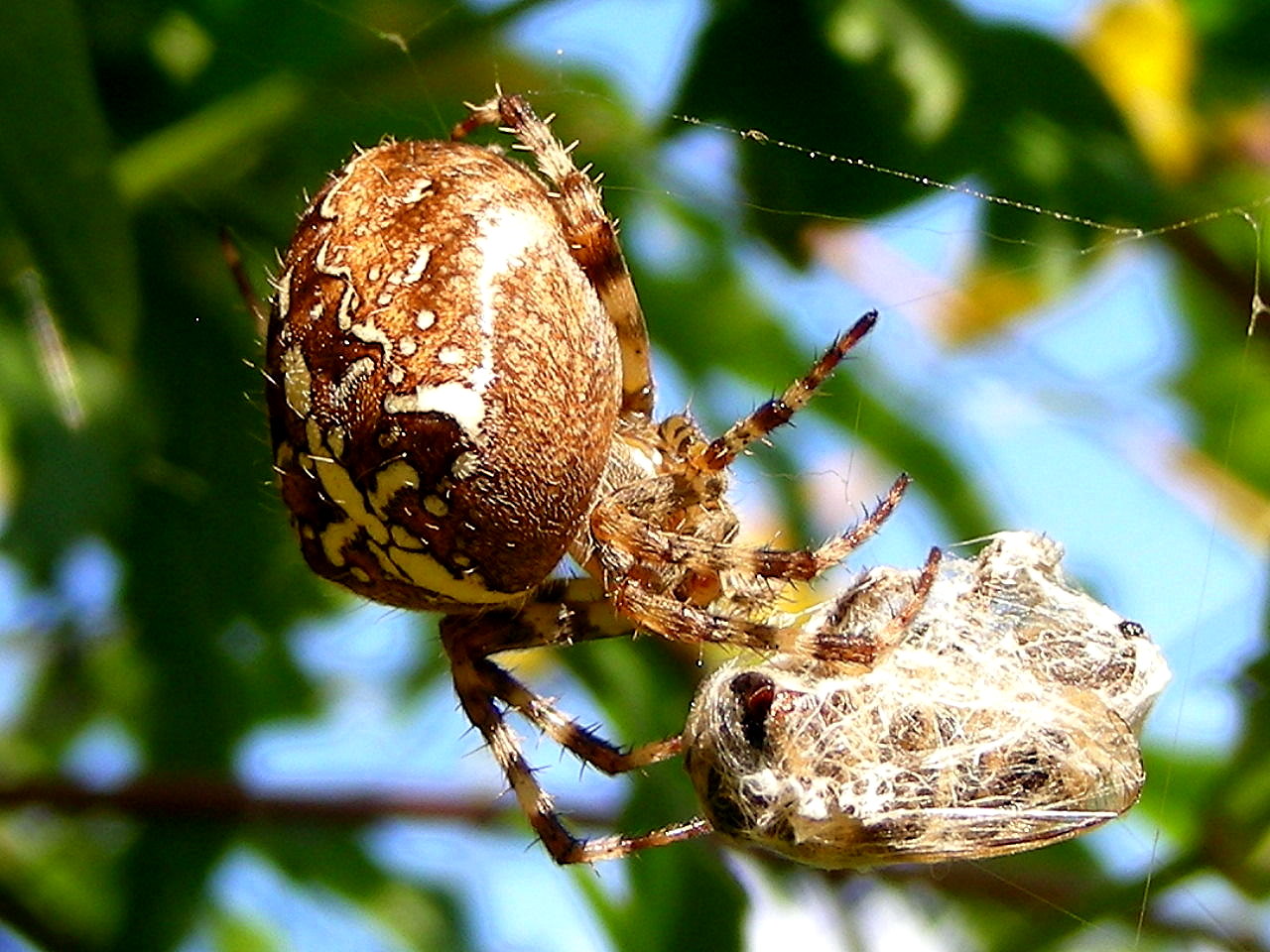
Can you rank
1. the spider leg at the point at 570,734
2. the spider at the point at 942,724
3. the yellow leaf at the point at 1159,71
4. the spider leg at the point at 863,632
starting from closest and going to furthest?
the spider at the point at 942,724
the spider leg at the point at 863,632
the spider leg at the point at 570,734
the yellow leaf at the point at 1159,71

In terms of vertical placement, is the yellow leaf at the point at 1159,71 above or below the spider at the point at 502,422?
above

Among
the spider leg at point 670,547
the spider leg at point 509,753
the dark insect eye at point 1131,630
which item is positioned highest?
the dark insect eye at point 1131,630

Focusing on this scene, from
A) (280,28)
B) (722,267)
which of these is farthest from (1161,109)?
(280,28)

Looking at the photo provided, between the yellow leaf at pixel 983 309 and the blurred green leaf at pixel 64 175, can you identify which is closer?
the blurred green leaf at pixel 64 175

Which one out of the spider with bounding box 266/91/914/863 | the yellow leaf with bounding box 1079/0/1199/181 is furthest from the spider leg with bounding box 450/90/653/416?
the yellow leaf with bounding box 1079/0/1199/181

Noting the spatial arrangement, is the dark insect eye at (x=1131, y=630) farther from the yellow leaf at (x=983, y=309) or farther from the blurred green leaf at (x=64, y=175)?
the yellow leaf at (x=983, y=309)

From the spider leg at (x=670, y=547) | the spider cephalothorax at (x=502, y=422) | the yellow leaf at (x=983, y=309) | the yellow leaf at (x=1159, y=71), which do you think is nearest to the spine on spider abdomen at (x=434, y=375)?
the spider cephalothorax at (x=502, y=422)

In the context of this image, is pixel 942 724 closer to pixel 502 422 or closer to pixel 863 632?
pixel 863 632
